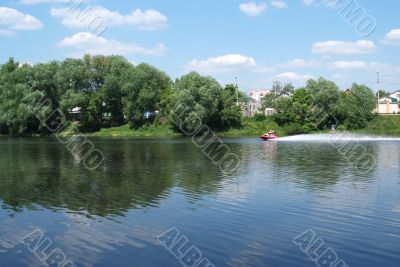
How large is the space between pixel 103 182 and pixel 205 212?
11123mm

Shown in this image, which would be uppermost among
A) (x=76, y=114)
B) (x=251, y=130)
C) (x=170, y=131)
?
(x=76, y=114)

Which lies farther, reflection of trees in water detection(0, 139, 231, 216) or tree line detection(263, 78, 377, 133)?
tree line detection(263, 78, 377, 133)

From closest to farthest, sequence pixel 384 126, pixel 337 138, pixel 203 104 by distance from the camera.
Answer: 1. pixel 337 138
2. pixel 203 104
3. pixel 384 126

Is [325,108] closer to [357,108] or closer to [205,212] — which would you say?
[357,108]

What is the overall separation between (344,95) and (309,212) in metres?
92.7

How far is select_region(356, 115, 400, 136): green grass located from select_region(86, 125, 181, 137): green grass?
1623 inches

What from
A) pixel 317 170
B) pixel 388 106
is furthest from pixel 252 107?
pixel 317 170

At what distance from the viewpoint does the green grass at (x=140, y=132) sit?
330 ft

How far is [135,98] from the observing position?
102438mm

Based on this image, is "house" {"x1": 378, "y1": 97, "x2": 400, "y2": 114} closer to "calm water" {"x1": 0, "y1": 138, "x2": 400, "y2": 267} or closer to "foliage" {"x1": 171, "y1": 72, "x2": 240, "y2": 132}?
"foliage" {"x1": 171, "y1": 72, "x2": 240, "y2": 132}

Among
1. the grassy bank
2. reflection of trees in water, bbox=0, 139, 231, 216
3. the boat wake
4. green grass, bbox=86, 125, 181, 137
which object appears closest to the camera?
reflection of trees in water, bbox=0, 139, 231, 216

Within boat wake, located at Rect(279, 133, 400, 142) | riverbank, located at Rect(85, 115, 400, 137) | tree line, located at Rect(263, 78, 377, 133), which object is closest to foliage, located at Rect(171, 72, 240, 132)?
riverbank, located at Rect(85, 115, 400, 137)

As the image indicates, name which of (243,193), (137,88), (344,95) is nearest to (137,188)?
(243,193)

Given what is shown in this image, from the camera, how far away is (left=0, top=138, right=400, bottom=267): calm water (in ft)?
46.8
